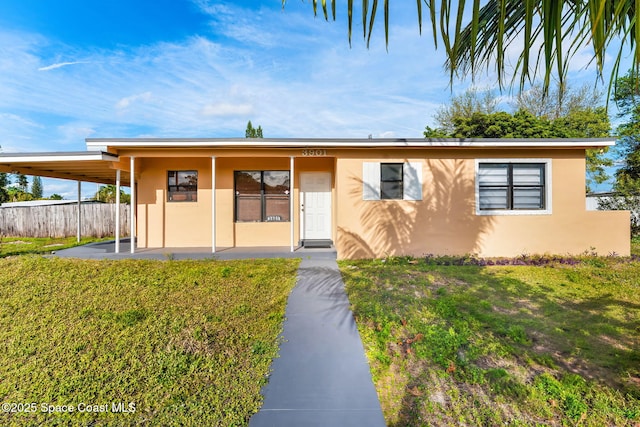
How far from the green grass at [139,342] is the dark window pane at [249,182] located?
384 centimetres

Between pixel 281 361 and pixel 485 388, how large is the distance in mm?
2034

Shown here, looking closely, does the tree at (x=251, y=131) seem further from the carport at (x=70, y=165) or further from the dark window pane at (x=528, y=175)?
the dark window pane at (x=528, y=175)

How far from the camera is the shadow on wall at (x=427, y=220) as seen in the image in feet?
25.9

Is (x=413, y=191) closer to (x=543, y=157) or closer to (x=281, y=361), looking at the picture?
(x=543, y=157)

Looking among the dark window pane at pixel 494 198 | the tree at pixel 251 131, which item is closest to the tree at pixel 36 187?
the tree at pixel 251 131

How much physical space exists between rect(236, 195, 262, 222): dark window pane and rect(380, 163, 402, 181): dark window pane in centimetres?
387

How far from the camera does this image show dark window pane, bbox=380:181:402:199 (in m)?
8.05

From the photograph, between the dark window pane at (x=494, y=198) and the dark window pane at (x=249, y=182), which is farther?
the dark window pane at (x=249, y=182)

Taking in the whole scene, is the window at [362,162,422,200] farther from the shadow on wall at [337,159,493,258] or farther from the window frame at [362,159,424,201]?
the shadow on wall at [337,159,493,258]

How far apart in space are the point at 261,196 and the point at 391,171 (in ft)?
13.2

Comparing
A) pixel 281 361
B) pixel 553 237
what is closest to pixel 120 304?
pixel 281 361

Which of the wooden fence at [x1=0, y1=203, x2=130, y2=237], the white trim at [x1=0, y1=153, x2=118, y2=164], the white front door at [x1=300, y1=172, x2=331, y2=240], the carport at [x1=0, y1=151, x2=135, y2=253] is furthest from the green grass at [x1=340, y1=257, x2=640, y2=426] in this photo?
the wooden fence at [x1=0, y1=203, x2=130, y2=237]

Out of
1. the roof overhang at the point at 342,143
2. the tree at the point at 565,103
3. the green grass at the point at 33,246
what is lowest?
the green grass at the point at 33,246

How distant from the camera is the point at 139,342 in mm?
3539
